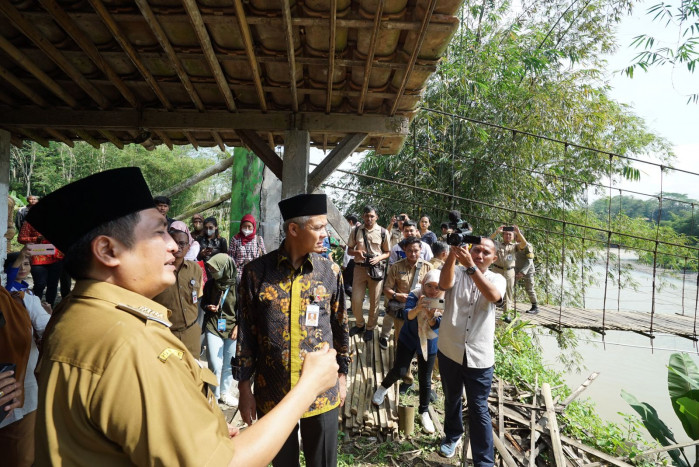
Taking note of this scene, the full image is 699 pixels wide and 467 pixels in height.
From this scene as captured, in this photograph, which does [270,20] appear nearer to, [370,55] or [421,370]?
[370,55]

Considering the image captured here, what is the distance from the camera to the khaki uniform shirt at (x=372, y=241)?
5793 millimetres

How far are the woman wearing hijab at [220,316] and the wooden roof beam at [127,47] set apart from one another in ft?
5.12

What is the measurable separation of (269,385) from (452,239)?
165 centimetres

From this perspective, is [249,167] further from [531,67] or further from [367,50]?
[531,67]

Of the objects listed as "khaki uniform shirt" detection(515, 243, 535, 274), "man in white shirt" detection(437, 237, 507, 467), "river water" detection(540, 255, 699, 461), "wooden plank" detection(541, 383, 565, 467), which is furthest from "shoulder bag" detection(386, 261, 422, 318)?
"river water" detection(540, 255, 699, 461)

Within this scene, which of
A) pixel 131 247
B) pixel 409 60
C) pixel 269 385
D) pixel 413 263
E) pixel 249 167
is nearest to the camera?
pixel 131 247

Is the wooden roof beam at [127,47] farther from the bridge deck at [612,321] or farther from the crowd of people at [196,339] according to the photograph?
the bridge deck at [612,321]

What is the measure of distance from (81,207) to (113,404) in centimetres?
49

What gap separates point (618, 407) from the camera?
10125mm

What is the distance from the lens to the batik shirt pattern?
A: 205cm

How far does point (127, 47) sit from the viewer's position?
259 cm

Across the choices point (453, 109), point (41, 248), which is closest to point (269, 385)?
point (41, 248)

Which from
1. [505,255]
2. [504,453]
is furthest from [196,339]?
[505,255]

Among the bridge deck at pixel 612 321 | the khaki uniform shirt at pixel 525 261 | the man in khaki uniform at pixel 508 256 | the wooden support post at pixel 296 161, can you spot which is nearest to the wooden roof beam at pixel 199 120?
the wooden support post at pixel 296 161
